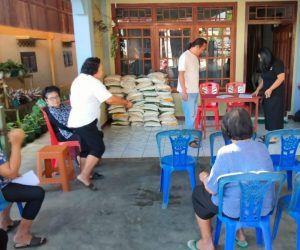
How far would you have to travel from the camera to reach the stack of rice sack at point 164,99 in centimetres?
615

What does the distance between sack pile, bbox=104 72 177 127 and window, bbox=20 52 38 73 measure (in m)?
3.40

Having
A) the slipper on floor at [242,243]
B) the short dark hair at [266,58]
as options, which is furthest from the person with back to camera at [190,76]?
the slipper on floor at [242,243]

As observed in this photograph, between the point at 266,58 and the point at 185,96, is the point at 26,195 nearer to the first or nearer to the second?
the point at 185,96

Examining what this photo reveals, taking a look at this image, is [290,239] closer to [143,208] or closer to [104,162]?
[143,208]

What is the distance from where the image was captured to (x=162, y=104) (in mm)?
6215

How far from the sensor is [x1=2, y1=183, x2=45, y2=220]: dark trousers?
238cm

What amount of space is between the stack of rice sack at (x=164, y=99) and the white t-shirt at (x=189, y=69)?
1395mm

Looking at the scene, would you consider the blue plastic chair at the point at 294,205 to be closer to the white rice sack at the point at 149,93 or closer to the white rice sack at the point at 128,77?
the white rice sack at the point at 149,93

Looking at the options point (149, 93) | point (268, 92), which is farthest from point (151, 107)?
point (268, 92)

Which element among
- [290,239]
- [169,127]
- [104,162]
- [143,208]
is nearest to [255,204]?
[290,239]

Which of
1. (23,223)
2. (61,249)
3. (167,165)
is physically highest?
(167,165)

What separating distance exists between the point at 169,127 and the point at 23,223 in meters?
3.97

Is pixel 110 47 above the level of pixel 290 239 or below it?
above

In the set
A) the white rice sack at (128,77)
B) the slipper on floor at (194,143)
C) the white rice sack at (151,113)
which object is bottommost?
the slipper on floor at (194,143)
